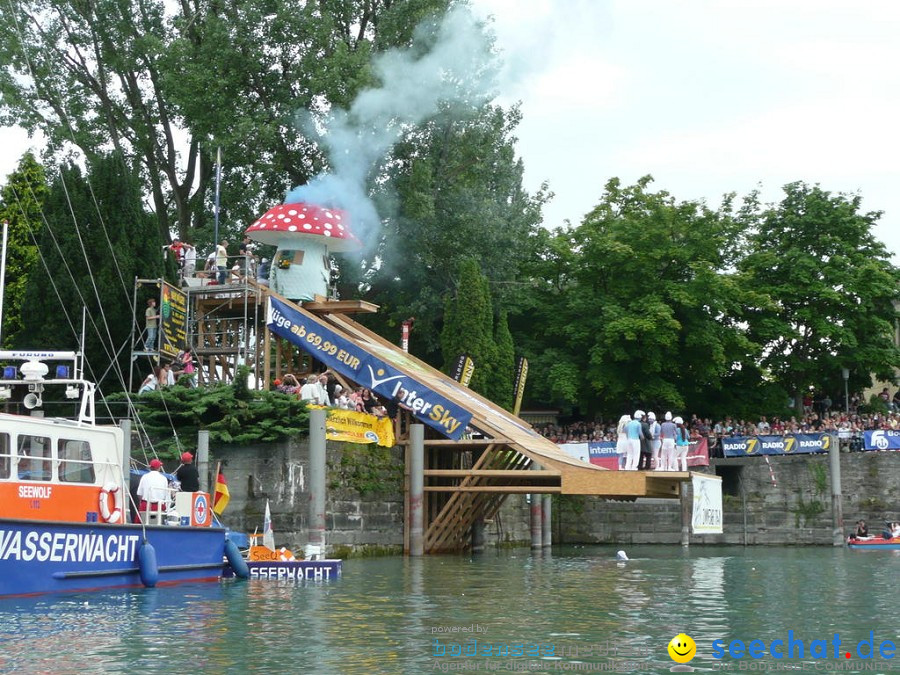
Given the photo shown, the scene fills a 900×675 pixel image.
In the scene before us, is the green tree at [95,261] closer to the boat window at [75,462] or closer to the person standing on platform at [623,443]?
the person standing on platform at [623,443]

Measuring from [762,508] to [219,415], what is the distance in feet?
75.4

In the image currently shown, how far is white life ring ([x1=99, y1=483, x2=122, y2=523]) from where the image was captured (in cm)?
2258

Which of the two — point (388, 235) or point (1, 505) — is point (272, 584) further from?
point (388, 235)

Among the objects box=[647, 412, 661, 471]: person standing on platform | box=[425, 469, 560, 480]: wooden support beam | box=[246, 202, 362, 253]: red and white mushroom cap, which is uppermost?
box=[246, 202, 362, 253]: red and white mushroom cap

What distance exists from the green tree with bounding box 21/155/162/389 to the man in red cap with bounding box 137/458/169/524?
15.2 m

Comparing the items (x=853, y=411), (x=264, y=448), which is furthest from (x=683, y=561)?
(x=853, y=411)

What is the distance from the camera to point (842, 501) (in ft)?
155

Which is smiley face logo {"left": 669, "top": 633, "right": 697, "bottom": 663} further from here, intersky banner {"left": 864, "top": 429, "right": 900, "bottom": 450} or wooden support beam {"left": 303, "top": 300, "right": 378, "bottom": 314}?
intersky banner {"left": 864, "top": 429, "right": 900, "bottom": 450}

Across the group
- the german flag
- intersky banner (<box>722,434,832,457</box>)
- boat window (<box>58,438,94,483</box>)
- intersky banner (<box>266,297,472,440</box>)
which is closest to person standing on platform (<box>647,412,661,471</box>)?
intersky banner (<box>266,297,472,440</box>)

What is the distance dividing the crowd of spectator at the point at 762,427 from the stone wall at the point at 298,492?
1414cm

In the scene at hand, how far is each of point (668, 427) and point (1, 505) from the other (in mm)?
22202

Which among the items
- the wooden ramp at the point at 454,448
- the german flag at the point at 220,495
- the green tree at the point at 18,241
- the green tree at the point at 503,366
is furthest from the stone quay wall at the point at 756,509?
the green tree at the point at 18,241

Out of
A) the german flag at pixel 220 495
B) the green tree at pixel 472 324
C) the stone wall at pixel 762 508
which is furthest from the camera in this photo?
the green tree at pixel 472 324

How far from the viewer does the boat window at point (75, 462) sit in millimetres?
22109
